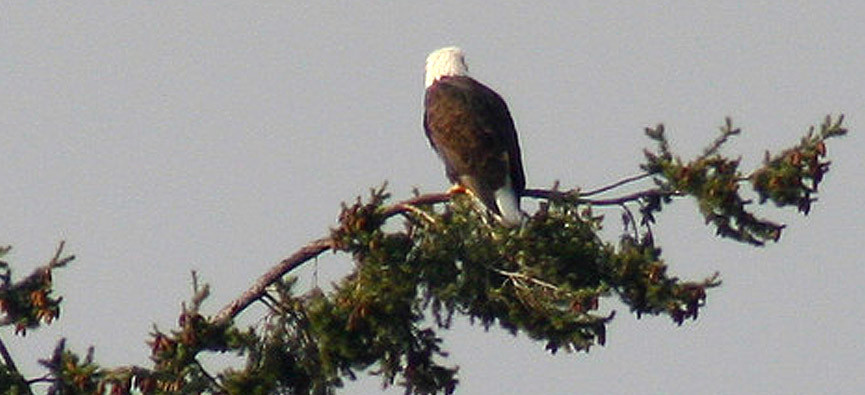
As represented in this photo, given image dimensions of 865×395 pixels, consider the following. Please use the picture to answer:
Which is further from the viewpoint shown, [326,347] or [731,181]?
[731,181]

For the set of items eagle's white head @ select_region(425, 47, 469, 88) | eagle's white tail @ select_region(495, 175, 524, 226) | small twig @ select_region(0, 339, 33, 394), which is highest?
eagle's white head @ select_region(425, 47, 469, 88)

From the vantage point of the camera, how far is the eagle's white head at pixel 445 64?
71.9 feet

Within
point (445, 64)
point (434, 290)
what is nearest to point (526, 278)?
point (434, 290)

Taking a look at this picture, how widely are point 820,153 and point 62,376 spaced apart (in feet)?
15.5

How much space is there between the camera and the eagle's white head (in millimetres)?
21909

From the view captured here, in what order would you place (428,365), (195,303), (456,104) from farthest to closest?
(456,104) < (428,365) < (195,303)

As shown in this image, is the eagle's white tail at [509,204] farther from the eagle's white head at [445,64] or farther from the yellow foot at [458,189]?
the eagle's white head at [445,64]

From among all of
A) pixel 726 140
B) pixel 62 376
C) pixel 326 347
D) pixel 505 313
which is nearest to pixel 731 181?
pixel 726 140

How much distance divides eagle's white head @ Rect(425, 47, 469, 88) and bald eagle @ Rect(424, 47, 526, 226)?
0.11ft

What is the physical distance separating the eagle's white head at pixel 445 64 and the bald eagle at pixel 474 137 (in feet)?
0.11

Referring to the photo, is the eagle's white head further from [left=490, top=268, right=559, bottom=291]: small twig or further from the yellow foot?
[left=490, top=268, right=559, bottom=291]: small twig

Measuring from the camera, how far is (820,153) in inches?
703

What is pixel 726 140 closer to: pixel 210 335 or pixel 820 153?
pixel 820 153

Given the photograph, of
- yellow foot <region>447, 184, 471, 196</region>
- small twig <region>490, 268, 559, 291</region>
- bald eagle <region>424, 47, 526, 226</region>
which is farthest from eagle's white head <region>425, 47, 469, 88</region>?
small twig <region>490, 268, 559, 291</region>
